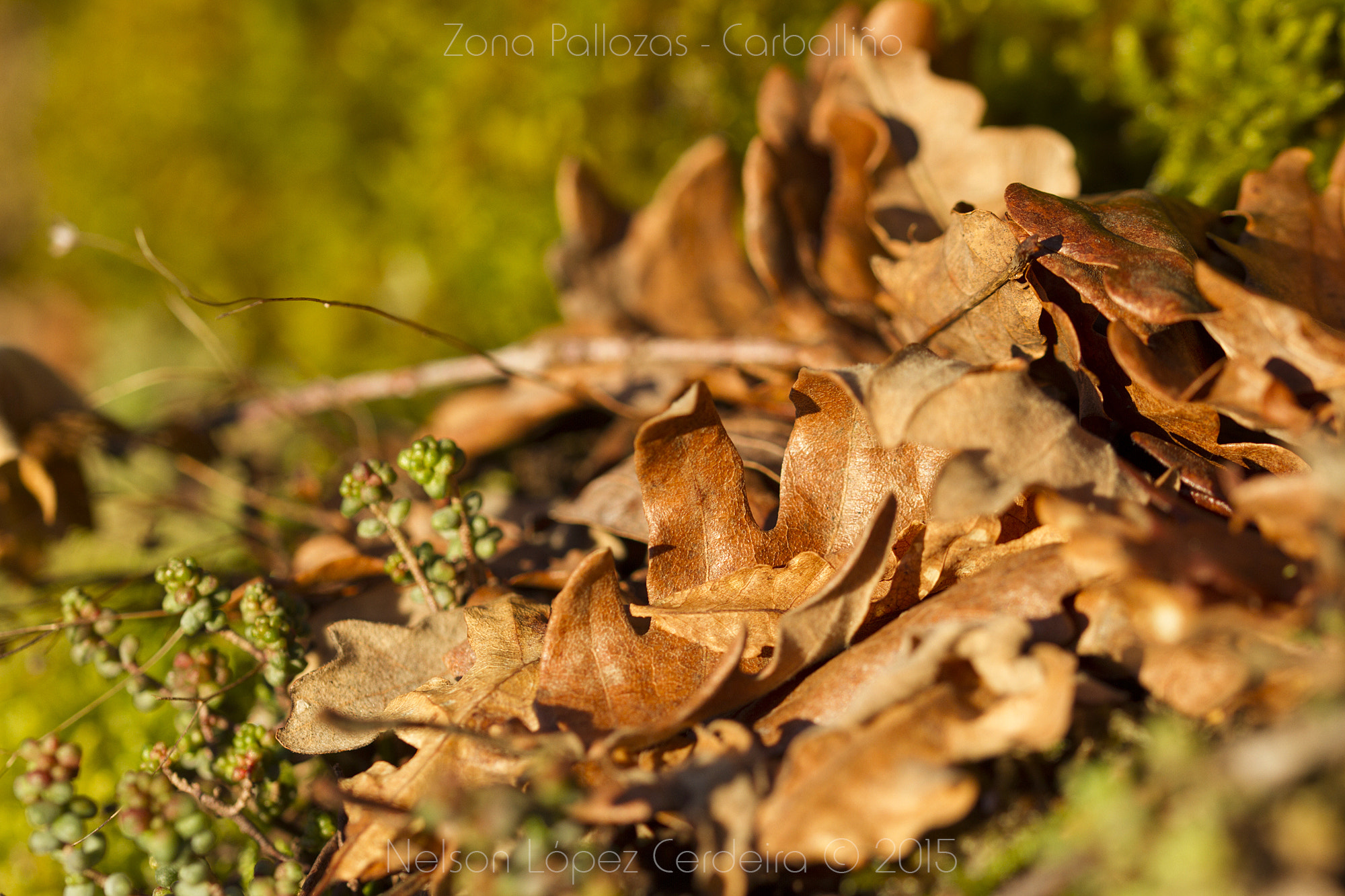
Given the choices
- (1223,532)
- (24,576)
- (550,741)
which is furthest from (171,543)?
(1223,532)

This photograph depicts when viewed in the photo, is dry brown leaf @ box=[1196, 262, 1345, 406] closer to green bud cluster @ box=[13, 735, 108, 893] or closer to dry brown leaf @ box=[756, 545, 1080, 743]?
dry brown leaf @ box=[756, 545, 1080, 743]

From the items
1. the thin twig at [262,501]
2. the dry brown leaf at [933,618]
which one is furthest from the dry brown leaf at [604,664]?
the thin twig at [262,501]

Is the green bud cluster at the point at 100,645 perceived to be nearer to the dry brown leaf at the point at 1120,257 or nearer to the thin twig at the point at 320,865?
the thin twig at the point at 320,865

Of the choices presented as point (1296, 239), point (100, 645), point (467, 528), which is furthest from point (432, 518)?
point (1296, 239)

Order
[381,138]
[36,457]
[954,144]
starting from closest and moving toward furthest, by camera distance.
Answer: [954,144] → [36,457] → [381,138]

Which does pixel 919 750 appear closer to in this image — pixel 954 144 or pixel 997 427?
pixel 997 427

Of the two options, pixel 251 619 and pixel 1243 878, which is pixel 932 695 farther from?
pixel 251 619
